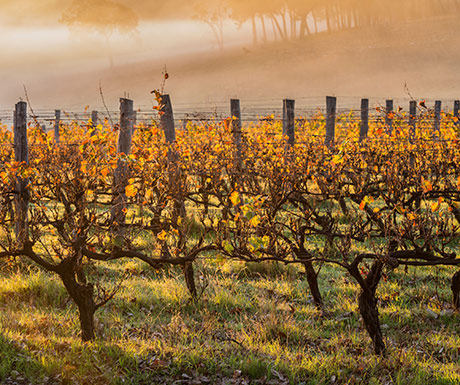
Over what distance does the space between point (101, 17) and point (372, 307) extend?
310 feet

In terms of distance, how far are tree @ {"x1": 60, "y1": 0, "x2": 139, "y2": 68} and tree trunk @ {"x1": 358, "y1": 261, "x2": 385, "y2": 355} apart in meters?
94.1

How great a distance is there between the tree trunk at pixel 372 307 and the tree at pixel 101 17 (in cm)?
9408

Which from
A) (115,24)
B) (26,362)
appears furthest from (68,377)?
(115,24)

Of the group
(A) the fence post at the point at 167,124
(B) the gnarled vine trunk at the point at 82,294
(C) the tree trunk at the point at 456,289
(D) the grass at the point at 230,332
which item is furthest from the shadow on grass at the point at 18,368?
(A) the fence post at the point at 167,124

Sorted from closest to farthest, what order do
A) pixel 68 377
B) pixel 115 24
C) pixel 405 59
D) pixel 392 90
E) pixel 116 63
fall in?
pixel 68 377, pixel 392 90, pixel 405 59, pixel 115 24, pixel 116 63

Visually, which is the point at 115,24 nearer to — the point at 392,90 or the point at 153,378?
the point at 392,90

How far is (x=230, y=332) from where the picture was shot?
5.79 m

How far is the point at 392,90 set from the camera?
64.8 m

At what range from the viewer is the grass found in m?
4.81

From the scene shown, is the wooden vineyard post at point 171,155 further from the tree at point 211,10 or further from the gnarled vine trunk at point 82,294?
the tree at point 211,10

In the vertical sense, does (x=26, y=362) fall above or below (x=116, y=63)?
below

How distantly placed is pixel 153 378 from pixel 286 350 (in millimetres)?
1416

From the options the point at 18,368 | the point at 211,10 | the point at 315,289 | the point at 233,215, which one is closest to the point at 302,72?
the point at 211,10

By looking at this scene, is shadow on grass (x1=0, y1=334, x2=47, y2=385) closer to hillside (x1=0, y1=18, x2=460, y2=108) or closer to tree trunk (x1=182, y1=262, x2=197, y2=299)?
tree trunk (x1=182, y1=262, x2=197, y2=299)
